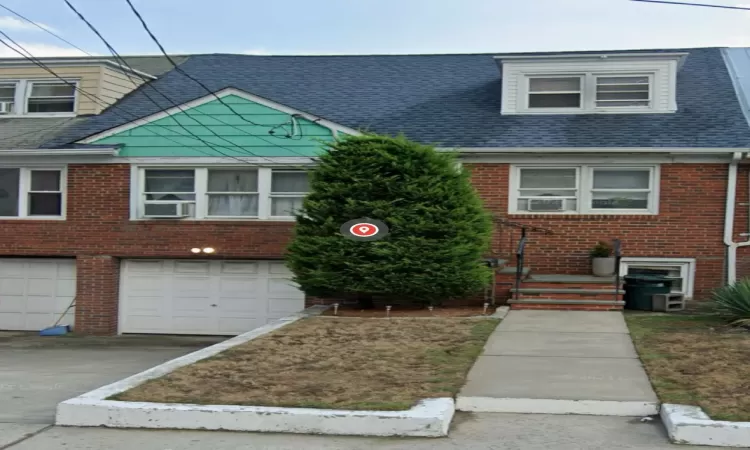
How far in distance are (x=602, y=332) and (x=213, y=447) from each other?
6.86 metres

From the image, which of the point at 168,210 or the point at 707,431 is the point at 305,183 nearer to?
the point at 168,210

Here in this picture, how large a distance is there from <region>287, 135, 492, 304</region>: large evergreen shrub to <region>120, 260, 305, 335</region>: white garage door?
137 inches

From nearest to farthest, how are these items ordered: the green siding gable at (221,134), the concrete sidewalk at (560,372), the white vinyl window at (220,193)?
the concrete sidewalk at (560,372), the green siding gable at (221,134), the white vinyl window at (220,193)

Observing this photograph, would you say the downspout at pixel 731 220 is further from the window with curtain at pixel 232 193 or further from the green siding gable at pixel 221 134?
the window with curtain at pixel 232 193

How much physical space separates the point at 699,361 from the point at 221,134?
1124cm

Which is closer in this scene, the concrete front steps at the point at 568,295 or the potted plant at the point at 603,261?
the concrete front steps at the point at 568,295

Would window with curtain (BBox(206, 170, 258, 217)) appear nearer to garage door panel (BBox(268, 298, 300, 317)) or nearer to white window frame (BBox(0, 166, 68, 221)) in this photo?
garage door panel (BBox(268, 298, 300, 317))

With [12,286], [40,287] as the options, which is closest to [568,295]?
[40,287]

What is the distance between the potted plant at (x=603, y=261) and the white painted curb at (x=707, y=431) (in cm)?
971

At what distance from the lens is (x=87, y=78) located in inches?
776

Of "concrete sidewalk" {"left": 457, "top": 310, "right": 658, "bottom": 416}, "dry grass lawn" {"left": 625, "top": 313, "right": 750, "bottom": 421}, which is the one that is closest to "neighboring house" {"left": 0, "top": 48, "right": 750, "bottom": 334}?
"dry grass lawn" {"left": 625, "top": 313, "right": 750, "bottom": 421}

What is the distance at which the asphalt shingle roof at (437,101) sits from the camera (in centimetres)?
1677

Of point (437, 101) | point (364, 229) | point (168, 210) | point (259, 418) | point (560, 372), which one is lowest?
point (259, 418)

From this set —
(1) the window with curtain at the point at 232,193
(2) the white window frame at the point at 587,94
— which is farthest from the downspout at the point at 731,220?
(1) the window with curtain at the point at 232,193
